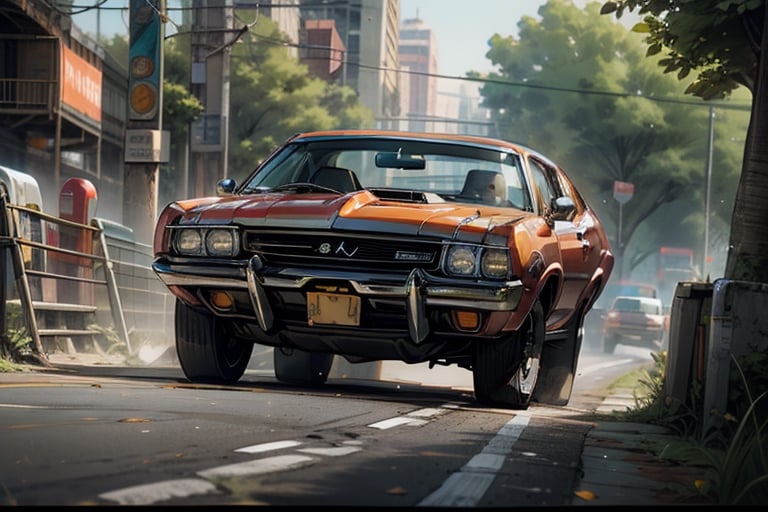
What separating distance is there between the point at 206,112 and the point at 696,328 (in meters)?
33.5

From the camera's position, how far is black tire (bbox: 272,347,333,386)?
10.7 m

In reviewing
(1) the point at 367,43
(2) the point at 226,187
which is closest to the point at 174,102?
(2) the point at 226,187

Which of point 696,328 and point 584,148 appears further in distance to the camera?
point 584,148

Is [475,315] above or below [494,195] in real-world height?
below

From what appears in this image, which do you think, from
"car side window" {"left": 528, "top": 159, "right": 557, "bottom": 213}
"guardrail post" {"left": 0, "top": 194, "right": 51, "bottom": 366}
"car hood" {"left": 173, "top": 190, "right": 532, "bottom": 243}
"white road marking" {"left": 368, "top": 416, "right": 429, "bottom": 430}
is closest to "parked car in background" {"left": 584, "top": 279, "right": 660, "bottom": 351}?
"guardrail post" {"left": 0, "top": 194, "right": 51, "bottom": 366}

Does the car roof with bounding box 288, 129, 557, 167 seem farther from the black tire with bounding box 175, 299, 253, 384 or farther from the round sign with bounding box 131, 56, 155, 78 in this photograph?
the round sign with bounding box 131, 56, 155, 78

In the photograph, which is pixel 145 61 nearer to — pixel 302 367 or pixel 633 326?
pixel 302 367

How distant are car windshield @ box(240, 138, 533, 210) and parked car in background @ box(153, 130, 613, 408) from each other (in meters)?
0.01

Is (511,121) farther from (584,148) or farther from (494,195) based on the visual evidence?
(494,195)

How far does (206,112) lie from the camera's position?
4100 cm

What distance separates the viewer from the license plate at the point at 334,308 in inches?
318

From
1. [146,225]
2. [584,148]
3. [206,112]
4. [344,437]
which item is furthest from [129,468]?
[584,148]

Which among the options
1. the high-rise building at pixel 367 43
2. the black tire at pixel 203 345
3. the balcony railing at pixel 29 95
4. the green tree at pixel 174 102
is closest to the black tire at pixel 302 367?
the black tire at pixel 203 345

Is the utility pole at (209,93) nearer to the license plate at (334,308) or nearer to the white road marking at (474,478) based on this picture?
the license plate at (334,308)
